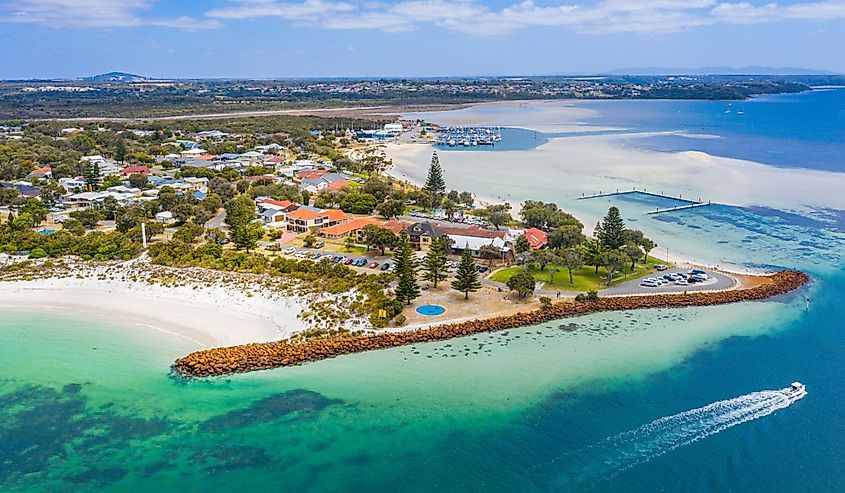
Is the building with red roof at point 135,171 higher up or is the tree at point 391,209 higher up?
the building with red roof at point 135,171

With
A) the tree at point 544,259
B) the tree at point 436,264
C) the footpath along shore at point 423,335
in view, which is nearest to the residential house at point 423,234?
the tree at point 436,264

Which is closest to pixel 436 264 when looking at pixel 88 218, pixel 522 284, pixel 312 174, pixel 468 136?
pixel 522 284

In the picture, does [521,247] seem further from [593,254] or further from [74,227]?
[74,227]

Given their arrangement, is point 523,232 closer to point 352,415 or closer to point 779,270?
point 779,270

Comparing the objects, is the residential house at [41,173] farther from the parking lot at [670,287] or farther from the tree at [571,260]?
the parking lot at [670,287]

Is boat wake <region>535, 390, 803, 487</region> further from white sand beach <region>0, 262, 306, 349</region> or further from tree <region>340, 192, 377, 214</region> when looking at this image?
tree <region>340, 192, 377, 214</region>

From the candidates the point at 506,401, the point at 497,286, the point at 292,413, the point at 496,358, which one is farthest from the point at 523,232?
the point at 292,413
